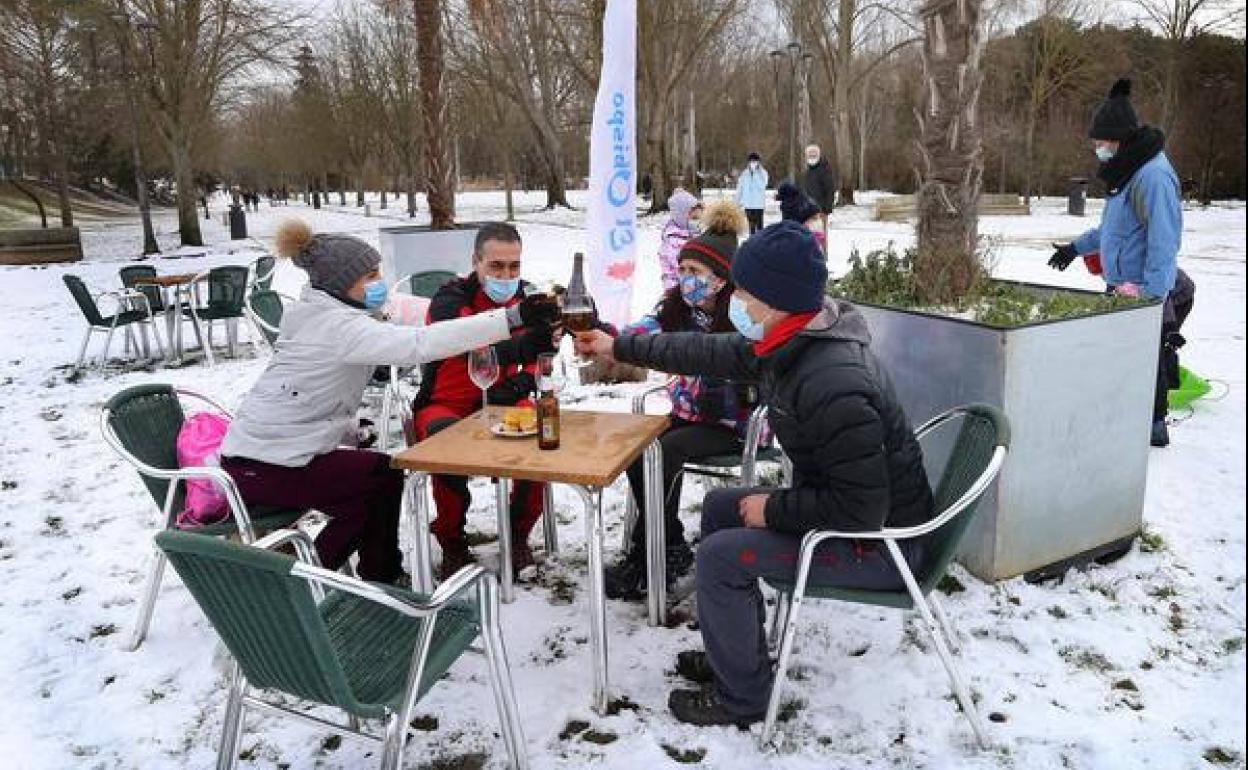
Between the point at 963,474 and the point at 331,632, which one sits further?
the point at 963,474

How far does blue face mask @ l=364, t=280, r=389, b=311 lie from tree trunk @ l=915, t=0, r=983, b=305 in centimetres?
249

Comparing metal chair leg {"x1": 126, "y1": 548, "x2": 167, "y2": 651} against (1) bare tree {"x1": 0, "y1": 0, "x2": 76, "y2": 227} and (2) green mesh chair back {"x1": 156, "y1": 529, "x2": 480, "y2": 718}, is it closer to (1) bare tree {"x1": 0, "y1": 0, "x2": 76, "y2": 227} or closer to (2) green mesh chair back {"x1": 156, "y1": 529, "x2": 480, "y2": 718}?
(2) green mesh chair back {"x1": 156, "y1": 529, "x2": 480, "y2": 718}

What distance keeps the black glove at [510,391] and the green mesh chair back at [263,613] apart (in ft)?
6.52

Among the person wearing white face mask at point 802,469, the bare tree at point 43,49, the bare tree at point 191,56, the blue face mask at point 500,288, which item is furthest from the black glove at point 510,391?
the bare tree at point 43,49

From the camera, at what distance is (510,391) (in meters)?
4.12

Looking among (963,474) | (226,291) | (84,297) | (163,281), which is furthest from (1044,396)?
(84,297)

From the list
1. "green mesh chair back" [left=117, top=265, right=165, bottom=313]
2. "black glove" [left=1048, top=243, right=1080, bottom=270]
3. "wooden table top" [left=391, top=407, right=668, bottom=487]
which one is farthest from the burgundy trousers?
"green mesh chair back" [left=117, top=265, right=165, bottom=313]

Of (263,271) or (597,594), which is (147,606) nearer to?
(597,594)

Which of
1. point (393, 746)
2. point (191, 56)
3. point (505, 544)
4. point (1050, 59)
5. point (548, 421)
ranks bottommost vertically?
point (505, 544)

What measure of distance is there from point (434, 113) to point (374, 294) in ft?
26.3

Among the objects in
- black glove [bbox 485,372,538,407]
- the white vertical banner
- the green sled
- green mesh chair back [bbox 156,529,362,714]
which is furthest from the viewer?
the white vertical banner

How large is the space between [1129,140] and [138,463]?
5.12 m

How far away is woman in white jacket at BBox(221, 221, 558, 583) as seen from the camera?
3270mm

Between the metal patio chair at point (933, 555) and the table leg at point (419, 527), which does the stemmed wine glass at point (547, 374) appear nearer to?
the table leg at point (419, 527)
